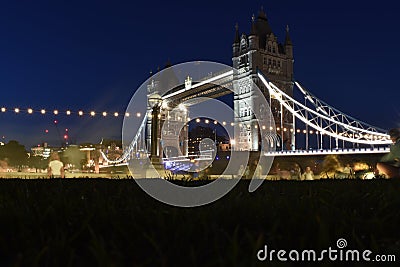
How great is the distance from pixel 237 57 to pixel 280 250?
6703 centimetres

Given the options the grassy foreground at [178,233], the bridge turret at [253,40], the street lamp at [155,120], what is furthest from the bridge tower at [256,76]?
the grassy foreground at [178,233]

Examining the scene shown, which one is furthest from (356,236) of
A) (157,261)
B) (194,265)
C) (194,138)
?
(194,138)

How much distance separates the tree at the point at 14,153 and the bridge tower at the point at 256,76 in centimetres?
3764

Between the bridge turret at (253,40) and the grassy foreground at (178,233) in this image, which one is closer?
the grassy foreground at (178,233)

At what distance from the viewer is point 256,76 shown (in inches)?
2402

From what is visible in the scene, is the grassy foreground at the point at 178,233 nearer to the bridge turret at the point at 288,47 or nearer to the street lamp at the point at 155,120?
the street lamp at the point at 155,120

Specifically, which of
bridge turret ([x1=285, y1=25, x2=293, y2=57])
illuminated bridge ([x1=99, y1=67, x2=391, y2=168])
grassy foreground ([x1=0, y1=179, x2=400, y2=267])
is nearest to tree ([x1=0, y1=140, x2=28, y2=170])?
illuminated bridge ([x1=99, y1=67, x2=391, y2=168])

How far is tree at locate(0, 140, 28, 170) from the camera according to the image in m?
67.6

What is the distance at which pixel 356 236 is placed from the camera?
1.76 meters

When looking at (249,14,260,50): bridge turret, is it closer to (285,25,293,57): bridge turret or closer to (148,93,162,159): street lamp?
(285,25,293,57): bridge turret

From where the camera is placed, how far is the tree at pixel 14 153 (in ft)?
222

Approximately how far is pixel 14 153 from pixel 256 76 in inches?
1710

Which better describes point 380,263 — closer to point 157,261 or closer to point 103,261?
point 157,261

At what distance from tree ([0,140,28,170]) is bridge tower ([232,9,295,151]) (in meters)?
37.6
